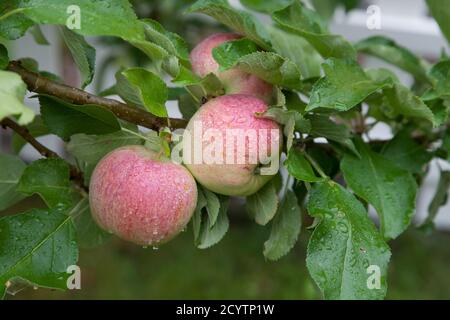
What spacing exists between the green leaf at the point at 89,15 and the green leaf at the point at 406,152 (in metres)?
0.37

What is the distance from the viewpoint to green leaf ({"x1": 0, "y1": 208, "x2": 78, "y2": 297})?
1.89 ft

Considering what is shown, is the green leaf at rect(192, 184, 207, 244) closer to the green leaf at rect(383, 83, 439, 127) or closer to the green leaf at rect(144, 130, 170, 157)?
the green leaf at rect(144, 130, 170, 157)

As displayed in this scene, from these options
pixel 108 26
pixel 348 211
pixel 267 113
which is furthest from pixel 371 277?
pixel 108 26

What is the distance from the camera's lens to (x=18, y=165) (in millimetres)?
713

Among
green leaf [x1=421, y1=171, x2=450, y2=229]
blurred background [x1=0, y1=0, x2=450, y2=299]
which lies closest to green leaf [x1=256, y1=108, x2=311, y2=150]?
green leaf [x1=421, y1=171, x2=450, y2=229]

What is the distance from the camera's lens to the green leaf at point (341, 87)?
23.4 inches

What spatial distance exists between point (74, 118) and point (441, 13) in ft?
1.41

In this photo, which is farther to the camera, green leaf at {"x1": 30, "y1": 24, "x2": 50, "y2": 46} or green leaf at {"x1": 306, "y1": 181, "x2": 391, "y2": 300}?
green leaf at {"x1": 30, "y1": 24, "x2": 50, "y2": 46}

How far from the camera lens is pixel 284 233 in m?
0.68

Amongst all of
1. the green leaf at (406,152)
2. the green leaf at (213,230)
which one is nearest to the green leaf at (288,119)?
the green leaf at (213,230)

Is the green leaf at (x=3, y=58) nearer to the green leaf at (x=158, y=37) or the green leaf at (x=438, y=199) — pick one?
the green leaf at (x=158, y=37)

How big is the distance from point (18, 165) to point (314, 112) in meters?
0.33

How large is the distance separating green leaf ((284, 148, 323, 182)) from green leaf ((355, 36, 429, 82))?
0.88 ft
